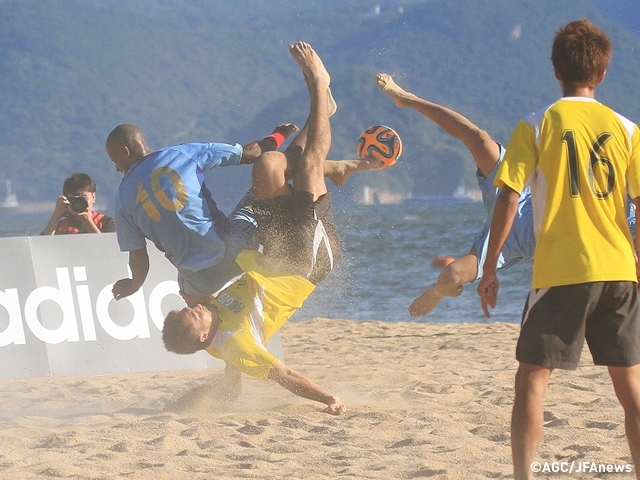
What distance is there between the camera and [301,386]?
4812 mm

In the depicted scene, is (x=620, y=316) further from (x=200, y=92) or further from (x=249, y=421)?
(x=200, y=92)

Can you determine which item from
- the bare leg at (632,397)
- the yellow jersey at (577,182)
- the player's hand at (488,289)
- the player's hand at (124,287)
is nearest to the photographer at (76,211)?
the player's hand at (124,287)

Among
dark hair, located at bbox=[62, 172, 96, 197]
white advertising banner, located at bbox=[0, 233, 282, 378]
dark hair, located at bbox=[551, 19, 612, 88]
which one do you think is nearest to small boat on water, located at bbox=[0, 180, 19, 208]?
dark hair, located at bbox=[62, 172, 96, 197]

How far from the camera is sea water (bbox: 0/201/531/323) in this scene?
22.1ft

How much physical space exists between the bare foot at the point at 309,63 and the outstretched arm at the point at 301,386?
1569mm

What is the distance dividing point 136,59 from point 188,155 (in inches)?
4560

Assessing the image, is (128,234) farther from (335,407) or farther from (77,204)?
(77,204)

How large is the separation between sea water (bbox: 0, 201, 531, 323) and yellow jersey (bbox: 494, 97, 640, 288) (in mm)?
2827

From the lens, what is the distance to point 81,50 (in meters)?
113

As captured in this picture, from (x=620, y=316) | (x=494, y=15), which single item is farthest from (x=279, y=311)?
(x=494, y=15)

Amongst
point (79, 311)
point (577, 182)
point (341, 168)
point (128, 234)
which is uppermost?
point (341, 168)

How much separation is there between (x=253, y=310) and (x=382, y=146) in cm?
129

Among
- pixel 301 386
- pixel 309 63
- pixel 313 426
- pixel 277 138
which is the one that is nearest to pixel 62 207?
pixel 277 138

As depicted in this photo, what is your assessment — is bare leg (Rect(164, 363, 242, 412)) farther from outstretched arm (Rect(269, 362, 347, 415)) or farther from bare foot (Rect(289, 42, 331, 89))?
bare foot (Rect(289, 42, 331, 89))
